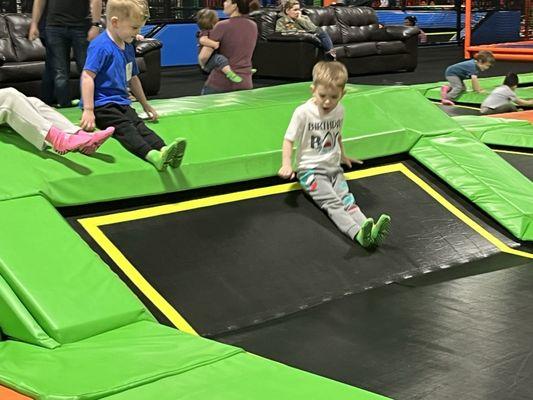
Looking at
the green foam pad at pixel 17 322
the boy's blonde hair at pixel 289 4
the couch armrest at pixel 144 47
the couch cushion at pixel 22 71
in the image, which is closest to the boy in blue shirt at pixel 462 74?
the boy's blonde hair at pixel 289 4

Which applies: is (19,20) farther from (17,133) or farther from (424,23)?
(424,23)

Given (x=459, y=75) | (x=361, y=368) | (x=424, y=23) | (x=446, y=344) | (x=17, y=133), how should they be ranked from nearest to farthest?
(x=361, y=368)
(x=446, y=344)
(x=17, y=133)
(x=459, y=75)
(x=424, y=23)

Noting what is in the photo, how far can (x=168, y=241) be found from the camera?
3.73m

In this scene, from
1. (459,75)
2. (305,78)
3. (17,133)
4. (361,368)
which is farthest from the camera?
(305,78)

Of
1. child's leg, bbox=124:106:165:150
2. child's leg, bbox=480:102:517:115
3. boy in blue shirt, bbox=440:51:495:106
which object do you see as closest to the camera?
child's leg, bbox=124:106:165:150

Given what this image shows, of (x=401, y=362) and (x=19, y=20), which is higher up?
(x=19, y=20)

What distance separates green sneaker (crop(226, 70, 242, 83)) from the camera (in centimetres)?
600

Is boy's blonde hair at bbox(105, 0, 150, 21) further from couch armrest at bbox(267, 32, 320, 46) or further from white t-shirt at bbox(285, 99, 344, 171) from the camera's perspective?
couch armrest at bbox(267, 32, 320, 46)

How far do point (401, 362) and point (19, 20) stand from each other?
21.9 feet

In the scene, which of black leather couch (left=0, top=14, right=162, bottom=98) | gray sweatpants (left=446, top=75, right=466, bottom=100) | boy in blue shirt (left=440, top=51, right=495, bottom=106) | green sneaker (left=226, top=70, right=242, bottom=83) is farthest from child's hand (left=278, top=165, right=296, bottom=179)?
gray sweatpants (left=446, top=75, right=466, bottom=100)

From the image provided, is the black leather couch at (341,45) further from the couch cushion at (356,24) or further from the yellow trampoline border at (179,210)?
the yellow trampoline border at (179,210)

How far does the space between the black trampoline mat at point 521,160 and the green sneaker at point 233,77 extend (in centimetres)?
203

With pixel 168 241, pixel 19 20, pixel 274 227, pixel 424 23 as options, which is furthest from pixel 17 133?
pixel 424 23

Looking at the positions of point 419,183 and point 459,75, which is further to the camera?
point 459,75
